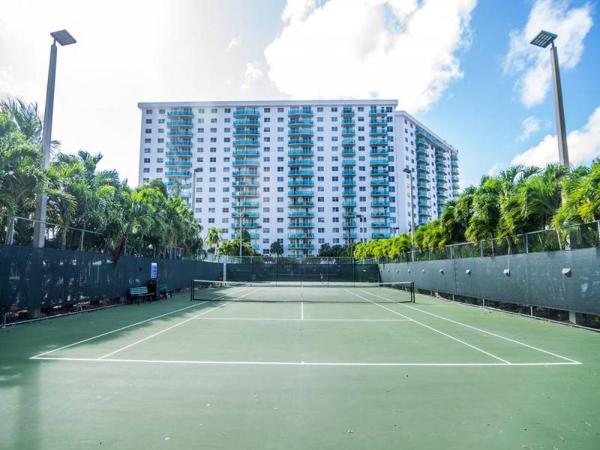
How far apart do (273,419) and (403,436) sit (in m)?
1.62

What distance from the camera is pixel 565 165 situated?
1470 cm

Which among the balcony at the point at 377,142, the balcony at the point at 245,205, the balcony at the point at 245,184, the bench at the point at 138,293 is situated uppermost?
the balcony at the point at 377,142

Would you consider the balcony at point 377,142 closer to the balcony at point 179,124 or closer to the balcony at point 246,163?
the balcony at point 246,163

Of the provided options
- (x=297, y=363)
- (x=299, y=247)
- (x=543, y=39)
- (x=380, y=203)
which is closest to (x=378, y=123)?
(x=380, y=203)

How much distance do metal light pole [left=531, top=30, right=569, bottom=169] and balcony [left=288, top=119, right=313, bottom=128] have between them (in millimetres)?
91691

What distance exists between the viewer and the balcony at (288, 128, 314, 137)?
104875 millimetres

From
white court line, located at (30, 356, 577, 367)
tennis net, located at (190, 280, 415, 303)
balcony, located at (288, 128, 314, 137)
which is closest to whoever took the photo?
white court line, located at (30, 356, 577, 367)

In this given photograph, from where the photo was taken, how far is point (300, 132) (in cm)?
10525

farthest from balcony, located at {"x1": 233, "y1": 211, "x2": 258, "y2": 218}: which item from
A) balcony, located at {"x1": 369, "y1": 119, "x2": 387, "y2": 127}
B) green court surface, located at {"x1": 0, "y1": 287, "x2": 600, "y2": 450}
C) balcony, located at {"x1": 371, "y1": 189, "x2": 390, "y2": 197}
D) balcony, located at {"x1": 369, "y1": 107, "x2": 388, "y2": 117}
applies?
green court surface, located at {"x1": 0, "y1": 287, "x2": 600, "y2": 450}

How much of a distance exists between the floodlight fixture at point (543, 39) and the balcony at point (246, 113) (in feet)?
312

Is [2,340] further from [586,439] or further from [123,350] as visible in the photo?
[586,439]

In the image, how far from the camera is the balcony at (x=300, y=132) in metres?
105

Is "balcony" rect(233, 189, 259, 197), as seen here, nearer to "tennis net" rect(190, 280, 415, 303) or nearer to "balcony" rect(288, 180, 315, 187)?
"balcony" rect(288, 180, 315, 187)

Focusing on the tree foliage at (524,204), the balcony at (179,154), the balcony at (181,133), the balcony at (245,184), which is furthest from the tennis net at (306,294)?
the balcony at (181,133)
